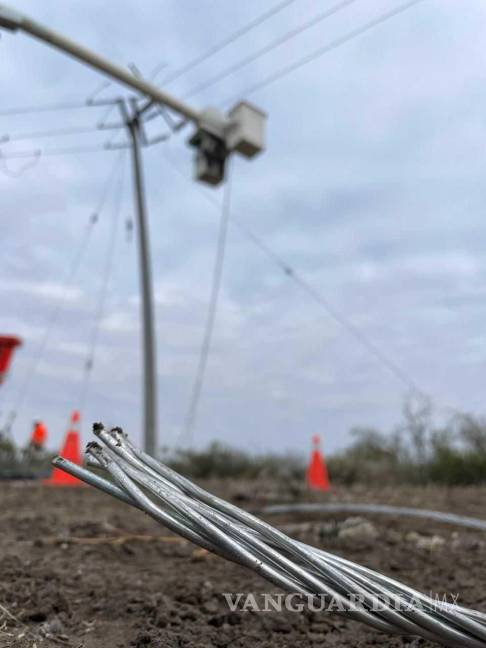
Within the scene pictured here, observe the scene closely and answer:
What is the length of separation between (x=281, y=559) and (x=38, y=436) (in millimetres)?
6636

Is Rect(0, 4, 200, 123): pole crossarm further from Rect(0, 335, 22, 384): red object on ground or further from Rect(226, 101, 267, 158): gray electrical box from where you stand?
Rect(0, 335, 22, 384): red object on ground

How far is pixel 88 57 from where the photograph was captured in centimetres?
758

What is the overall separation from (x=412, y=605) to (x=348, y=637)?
Result: 939 mm

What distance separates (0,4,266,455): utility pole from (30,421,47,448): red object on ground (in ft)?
8.29

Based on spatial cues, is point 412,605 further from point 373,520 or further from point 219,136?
point 219,136

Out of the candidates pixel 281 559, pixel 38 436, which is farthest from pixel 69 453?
pixel 281 559

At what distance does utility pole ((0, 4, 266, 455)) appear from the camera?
7.38m

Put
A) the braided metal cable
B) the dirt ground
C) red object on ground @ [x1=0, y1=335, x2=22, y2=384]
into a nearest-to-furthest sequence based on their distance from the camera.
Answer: the braided metal cable < the dirt ground < red object on ground @ [x1=0, y1=335, x2=22, y2=384]

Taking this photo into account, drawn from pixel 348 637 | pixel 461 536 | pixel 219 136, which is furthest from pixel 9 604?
pixel 219 136

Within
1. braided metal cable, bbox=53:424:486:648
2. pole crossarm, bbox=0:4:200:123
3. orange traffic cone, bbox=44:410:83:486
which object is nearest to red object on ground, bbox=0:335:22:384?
orange traffic cone, bbox=44:410:83:486

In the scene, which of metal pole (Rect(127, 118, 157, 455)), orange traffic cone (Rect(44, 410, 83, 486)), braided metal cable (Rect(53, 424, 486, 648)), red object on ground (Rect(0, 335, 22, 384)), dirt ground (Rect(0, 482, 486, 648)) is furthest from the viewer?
red object on ground (Rect(0, 335, 22, 384))

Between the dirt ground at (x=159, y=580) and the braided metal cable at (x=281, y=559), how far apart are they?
2.20 feet

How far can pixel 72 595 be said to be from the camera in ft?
7.95

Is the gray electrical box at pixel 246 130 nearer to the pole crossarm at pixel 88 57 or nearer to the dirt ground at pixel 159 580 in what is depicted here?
the pole crossarm at pixel 88 57
